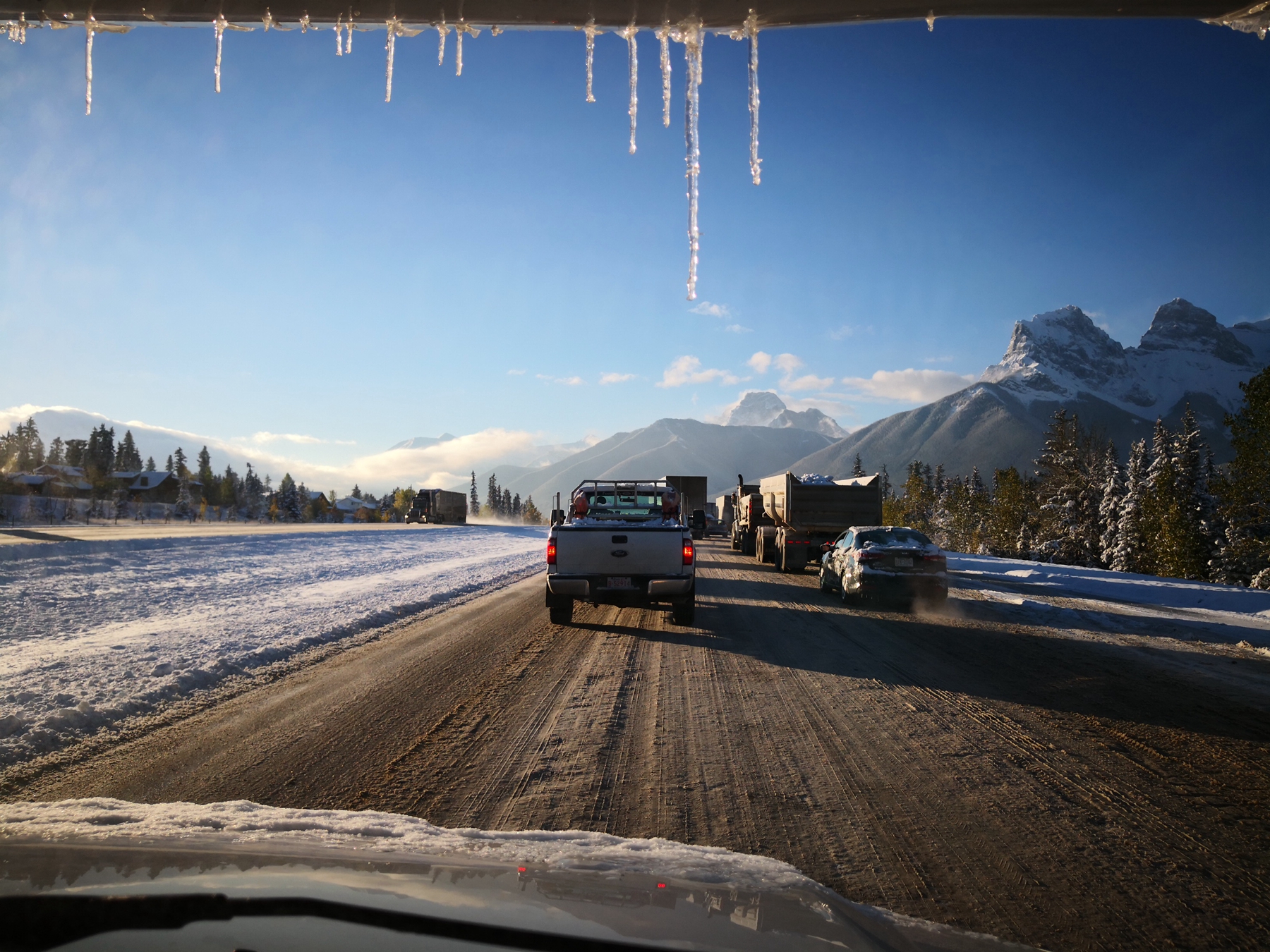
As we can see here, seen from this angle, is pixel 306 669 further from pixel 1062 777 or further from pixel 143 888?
pixel 1062 777

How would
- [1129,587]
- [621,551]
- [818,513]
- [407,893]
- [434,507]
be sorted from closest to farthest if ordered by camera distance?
[407,893] → [621,551] → [1129,587] → [818,513] → [434,507]

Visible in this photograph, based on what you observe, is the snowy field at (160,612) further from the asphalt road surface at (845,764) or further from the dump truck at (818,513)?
the dump truck at (818,513)

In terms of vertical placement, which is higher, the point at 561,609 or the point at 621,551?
the point at 621,551

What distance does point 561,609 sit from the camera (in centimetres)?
966

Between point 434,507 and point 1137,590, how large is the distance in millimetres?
63682

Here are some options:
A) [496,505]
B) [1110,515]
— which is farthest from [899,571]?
[496,505]

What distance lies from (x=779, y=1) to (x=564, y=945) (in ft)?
19.5

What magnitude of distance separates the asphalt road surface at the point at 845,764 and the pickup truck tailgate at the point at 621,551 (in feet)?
4.99

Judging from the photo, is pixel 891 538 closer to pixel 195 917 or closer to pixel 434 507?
pixel 195 917

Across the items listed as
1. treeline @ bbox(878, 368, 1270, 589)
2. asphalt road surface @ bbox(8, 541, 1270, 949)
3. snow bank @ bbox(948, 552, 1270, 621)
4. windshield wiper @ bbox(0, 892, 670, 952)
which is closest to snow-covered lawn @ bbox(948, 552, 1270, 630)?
snow bank @ bbox(948, 552, 1270, 621)

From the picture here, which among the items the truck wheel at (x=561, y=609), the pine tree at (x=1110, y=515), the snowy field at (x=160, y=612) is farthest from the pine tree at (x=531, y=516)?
the truck wheel at (x=561, y=609)

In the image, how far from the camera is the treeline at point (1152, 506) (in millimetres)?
25000

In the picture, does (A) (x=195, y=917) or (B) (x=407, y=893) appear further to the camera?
(B) (x=407, y=893)

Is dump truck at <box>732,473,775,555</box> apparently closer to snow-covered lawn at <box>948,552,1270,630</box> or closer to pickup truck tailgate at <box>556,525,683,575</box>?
snow-covered lawn at <box>948,552,1270,630</box>
